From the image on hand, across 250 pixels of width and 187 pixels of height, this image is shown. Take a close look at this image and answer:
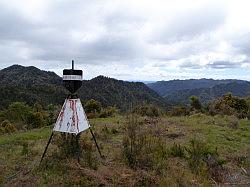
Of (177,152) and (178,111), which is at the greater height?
(177,152)

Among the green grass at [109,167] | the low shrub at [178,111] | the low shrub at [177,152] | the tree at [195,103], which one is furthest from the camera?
the tree at [195,103]

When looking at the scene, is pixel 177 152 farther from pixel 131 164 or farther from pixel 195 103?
pixel 195 103

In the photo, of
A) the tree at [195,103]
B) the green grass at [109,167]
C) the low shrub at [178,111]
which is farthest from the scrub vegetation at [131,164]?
the tree at [195,103]

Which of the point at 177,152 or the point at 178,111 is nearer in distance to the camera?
the point at 177,152

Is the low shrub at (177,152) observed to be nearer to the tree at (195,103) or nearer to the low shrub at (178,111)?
the low shrub at (178,111)

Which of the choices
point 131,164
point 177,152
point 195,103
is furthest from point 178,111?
point 131,164

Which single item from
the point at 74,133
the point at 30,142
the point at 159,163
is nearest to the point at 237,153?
the point at 159,163

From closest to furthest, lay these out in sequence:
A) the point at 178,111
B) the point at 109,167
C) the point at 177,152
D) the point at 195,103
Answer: the point at 109,167
the point at 177,152
the point at 178,111
the point at 195,103

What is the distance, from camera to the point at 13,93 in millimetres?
56219

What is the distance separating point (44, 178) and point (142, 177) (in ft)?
5.66

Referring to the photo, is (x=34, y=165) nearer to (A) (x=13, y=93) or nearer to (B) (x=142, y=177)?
(B) (x=142, y=177)

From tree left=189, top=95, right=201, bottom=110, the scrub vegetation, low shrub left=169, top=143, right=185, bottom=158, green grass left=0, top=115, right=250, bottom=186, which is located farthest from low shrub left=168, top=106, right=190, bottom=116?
low shrub left=169, top=143, right=185, bottom=158

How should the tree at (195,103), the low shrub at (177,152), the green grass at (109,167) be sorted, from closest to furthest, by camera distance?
the green grass at (109,167), the low shrub at (177,152), the tree at (195,103)

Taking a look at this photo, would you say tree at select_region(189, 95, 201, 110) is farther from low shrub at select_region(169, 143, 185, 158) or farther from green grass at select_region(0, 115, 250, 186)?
low shrub at select_region(169, 143, 185, 158)
